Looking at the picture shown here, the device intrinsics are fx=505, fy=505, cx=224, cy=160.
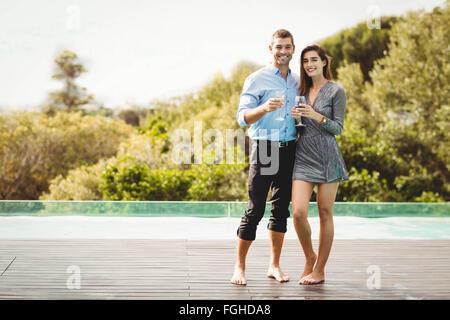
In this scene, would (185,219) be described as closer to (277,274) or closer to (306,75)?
(277,274)

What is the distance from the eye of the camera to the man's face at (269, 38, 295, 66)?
2986 mm

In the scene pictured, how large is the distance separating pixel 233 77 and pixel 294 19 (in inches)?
159

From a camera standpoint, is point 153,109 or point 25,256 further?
point 153,109

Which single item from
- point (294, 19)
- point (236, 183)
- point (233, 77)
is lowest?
point (236, 183)

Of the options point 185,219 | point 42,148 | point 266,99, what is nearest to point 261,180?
point 266,99

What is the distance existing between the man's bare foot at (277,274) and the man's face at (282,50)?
1.26 metres

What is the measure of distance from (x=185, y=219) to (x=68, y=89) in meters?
21.3

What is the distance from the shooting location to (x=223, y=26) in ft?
73.9

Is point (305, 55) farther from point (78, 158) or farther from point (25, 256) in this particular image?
point (78, 158)

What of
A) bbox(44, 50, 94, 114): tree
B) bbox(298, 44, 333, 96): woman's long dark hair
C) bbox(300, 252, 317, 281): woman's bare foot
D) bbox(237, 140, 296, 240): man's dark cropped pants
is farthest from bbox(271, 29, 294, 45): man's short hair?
bbox(44, 50, 94, 114): tree

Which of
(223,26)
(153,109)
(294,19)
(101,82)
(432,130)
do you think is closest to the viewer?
(432,130)

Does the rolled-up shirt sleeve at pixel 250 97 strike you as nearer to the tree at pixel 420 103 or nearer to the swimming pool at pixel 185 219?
the swimming pool at pixel 185 219
